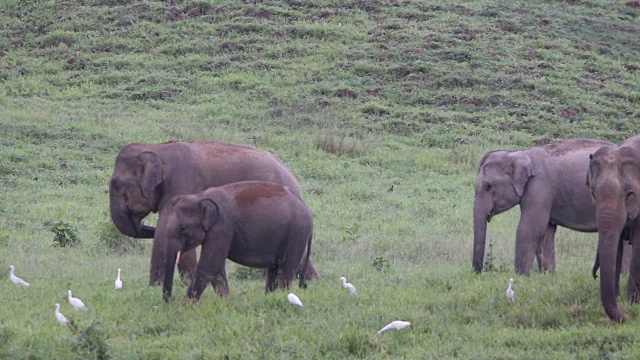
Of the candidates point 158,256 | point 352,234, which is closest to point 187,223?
point 158,256

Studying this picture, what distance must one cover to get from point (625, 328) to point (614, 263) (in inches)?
19.7

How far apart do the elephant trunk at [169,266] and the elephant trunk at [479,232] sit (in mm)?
3375

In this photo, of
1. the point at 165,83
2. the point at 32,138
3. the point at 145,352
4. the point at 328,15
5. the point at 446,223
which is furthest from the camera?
the point at 328,15

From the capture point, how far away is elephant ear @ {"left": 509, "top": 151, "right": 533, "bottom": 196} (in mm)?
11945

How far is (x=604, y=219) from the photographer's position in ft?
28.7

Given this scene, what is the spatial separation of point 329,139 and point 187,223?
13191 mm

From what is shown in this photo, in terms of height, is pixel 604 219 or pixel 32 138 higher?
pixel 604 219

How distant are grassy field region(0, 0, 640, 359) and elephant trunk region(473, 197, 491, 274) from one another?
1.03ft

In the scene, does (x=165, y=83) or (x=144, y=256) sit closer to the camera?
(x=144, y=256)

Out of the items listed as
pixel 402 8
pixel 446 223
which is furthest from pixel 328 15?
pixel 446 223

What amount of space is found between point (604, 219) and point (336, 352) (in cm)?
238

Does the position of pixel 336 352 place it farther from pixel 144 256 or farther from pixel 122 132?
pixel 122 132

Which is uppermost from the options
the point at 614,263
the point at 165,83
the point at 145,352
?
the point at 614,263

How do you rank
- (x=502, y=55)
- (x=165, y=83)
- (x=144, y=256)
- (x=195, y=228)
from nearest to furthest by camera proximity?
(x=195, y=228) < (x=144, y=256) < (x=165, y=83) < (x=502, y=55)
